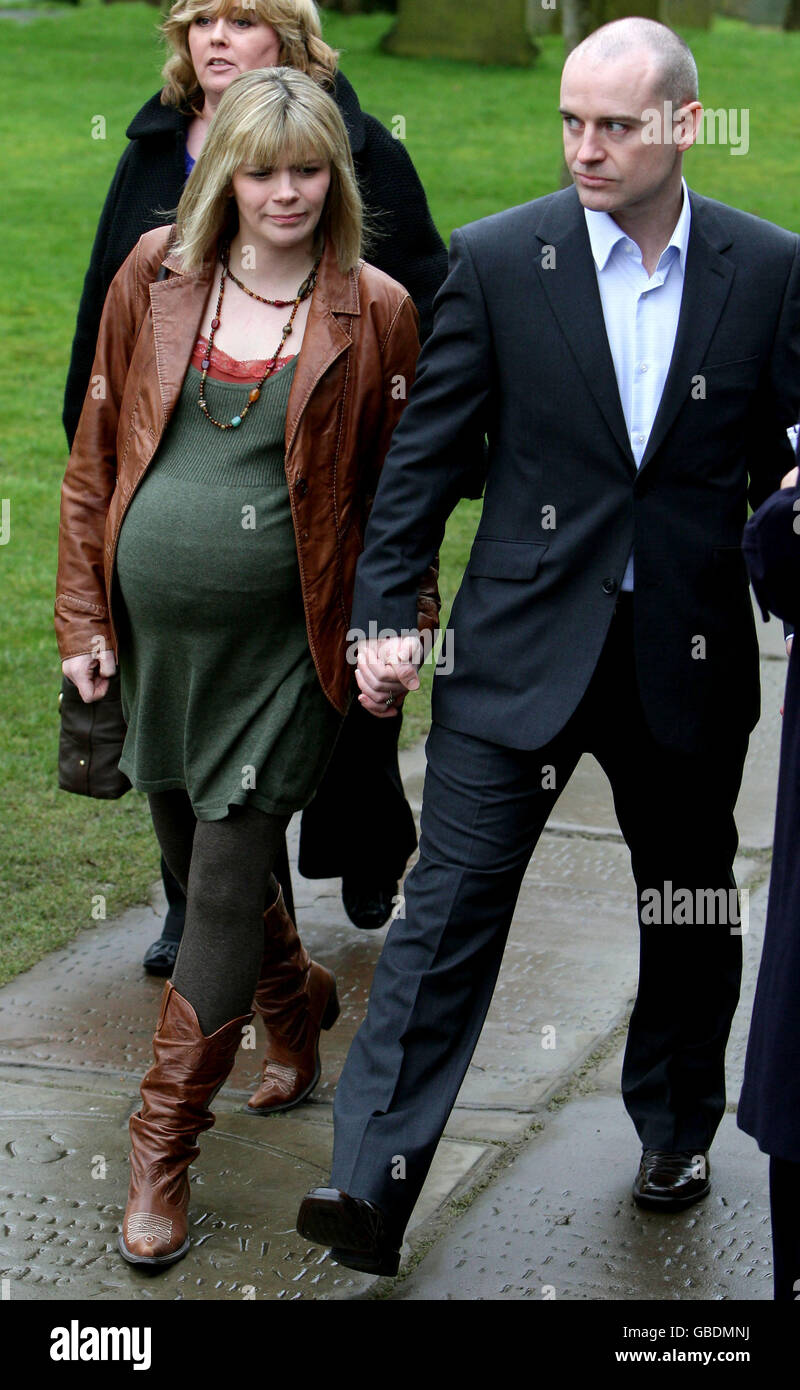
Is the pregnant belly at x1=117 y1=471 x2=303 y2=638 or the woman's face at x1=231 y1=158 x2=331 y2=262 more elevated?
the woman's face at x1=231 y1=158 x2=331 y2=262

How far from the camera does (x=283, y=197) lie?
3250 mm

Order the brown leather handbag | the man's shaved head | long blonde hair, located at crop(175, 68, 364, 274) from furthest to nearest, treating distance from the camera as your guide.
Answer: the brown leather handbag
long blonde hair, located at crop(175, 68, 364, 274)
the man's shaved head

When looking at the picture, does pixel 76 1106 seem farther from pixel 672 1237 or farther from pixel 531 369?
pixel 531 369

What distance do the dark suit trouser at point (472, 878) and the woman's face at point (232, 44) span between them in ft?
4.64

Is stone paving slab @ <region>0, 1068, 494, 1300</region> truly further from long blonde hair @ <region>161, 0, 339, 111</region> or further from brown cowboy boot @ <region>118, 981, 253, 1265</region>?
long blonde hair @ <region>161, 0, 339, 111</region>

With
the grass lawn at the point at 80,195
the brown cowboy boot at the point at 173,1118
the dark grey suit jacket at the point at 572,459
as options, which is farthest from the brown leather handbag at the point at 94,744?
the grass lawn at the point at 80,195

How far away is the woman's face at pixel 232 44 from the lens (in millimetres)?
3787

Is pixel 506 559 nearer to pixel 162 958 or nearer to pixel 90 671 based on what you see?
pixel 90 671

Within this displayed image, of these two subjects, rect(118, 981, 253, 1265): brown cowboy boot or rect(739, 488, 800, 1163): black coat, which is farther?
rect(118, 981, 253, 1265): brown cowboy boot

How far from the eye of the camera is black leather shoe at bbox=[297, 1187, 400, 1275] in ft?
9.91

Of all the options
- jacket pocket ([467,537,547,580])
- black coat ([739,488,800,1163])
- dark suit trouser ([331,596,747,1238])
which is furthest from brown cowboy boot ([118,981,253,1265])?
black coat ([739,488,800,1163])

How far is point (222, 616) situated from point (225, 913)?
1.74 ft

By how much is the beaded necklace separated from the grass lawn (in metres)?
0.50

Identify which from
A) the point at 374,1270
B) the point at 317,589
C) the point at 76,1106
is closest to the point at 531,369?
the point at 317,589
